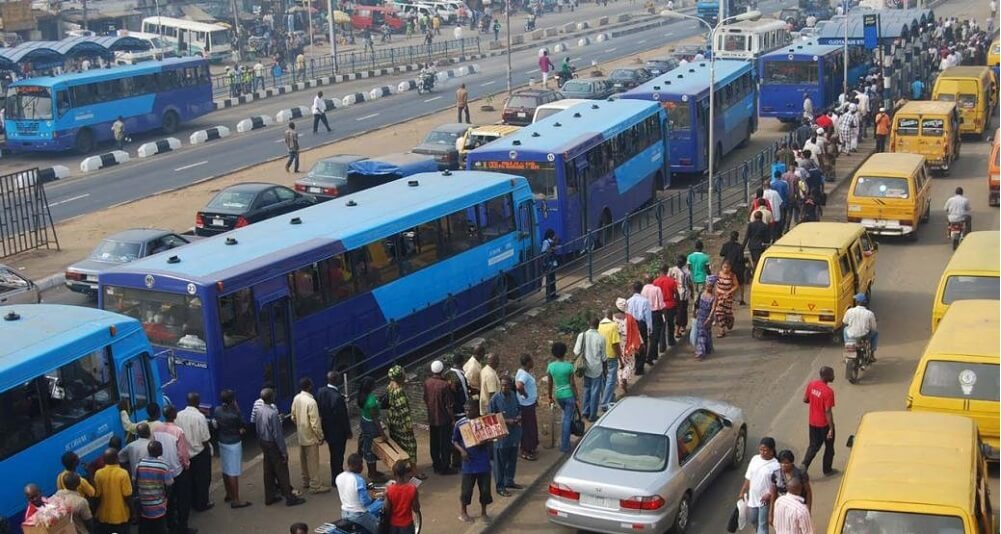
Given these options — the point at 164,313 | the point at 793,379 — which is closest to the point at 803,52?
the point at 793,379

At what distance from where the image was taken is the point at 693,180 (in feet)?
117

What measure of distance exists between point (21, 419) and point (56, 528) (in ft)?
5.91

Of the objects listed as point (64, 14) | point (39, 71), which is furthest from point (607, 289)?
point (64, 14)

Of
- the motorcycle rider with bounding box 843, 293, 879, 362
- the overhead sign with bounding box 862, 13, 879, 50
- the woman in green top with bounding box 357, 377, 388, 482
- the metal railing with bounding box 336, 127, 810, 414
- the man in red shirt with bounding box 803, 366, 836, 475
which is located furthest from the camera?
the overhead sign with bounding box 862, 13, 879, 50

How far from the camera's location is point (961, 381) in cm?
1530

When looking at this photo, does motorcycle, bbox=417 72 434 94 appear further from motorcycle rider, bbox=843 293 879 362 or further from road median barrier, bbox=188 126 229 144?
motorcycle rider, bbox=843 293 879 362

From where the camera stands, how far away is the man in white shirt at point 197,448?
1432 cm

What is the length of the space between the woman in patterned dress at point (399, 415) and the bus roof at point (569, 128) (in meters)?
11.4

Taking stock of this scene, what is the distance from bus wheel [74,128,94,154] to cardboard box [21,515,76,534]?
33653 mm

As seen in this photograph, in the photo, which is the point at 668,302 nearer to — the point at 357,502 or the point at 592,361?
the point at 592,361

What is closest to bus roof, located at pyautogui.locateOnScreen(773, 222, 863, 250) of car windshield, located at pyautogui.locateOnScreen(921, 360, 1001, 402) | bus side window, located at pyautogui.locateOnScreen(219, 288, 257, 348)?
car windshield, located at pyautogui.locateOnScreen(921, 360, 1001, 402)

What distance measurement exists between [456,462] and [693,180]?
20.9 m

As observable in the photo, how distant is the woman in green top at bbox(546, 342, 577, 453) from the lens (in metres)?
15.9

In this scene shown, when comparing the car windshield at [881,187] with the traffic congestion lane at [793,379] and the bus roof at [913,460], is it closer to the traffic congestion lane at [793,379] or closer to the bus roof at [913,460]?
the traffic congestion lane at [793,379]
